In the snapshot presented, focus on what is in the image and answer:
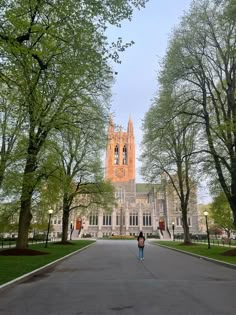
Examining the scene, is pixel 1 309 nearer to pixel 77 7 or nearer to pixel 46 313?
pixel 46 313

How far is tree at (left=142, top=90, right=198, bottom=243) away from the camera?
2269cm

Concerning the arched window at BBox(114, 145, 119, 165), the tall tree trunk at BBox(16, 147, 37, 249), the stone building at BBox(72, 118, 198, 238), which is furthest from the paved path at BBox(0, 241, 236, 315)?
the arched window at BBox(114, 145, 119, 165)

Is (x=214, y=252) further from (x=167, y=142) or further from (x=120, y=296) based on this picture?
(x=120, y=296)

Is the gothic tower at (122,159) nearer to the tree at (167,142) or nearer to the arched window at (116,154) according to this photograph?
the arched window at (116,154)

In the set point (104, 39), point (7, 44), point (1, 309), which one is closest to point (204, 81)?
point (104, 39)

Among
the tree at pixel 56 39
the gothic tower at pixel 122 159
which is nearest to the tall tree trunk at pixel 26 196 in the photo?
the tree at pixel 56 39

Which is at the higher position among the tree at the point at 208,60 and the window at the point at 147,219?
the tree at the point at 208,60

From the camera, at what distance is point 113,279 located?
11.0m

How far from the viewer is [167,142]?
111 ft

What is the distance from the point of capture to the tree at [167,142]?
22.7 m

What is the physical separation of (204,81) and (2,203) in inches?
852

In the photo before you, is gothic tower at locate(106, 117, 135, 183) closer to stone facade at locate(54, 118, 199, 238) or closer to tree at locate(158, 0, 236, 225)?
stone facade at locate(54, 118, 199, 238)

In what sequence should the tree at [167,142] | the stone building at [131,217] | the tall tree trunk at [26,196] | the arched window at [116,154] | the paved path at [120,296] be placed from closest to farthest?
the paved path at [120,296] → the tall tree trunk at [26,196] → the tree at [167,142] → the stone building at [131,217] → the arched window at [116,154]

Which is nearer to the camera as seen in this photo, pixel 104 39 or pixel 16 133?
pixel 104 39
